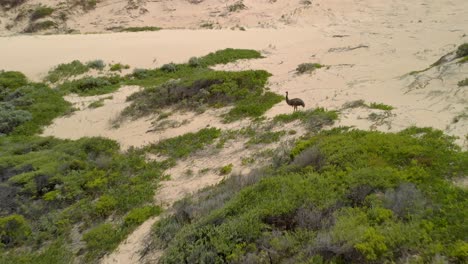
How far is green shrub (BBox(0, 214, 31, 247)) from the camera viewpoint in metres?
7.05

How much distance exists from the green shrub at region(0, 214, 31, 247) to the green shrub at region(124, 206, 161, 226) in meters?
1.92

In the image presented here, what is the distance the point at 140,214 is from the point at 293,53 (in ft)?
38.6

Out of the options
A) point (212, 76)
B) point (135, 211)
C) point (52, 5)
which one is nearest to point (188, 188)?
point (135, 211)

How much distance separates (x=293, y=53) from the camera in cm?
1678

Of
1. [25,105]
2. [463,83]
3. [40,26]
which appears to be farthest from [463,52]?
[40,26]

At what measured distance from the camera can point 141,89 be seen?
14.3 meters

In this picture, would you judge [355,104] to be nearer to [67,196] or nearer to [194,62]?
[67,196]

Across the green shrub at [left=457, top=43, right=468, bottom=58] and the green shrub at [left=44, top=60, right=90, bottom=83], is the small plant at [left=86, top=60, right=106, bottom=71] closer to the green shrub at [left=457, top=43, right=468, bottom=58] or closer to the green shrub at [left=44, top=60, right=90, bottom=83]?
the green shrub at [left=44, top=60, right=90, bottom=83]

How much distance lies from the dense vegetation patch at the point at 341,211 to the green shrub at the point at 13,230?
2.79 meters

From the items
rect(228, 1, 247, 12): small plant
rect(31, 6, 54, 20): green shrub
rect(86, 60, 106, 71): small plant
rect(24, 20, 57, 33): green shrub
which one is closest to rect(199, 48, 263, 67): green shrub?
rect(86, 60, 106, 71): small plant

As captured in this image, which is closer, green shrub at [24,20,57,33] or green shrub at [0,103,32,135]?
green shrub at [0,103,32,135]

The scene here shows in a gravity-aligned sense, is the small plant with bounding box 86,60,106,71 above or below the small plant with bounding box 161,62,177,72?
above

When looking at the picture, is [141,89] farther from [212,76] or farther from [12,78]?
[12,78]

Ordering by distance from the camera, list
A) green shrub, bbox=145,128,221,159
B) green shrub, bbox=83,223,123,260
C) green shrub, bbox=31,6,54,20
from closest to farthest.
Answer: green shrub, bbox=83,223,123,260
green shrub, bbox=145,128,221,159
green shrub, bbox=31,6,54,20
